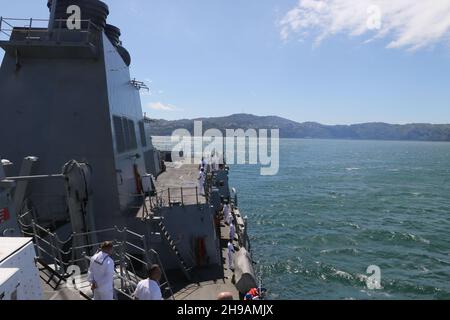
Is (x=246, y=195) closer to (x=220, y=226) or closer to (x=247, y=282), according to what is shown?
(x=220, y=226)

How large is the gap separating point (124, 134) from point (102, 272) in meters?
9.73

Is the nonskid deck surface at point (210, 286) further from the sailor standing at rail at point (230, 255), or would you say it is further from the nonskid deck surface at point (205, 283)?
the sailor standing at rail at point (230, 255)

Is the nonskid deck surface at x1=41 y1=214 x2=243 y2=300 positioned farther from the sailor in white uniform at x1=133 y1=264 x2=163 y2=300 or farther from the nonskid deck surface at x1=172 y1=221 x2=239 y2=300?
the sailor in white uniform at x1=133 y1=264 x2=163 y2=300

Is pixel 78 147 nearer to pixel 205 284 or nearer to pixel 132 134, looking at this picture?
pixel 132 134

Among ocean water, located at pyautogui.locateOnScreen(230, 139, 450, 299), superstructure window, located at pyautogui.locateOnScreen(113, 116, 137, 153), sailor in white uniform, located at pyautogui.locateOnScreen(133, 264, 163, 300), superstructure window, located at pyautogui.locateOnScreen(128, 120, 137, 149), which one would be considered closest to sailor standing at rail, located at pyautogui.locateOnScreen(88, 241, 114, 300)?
sailor in white uniform, located at pyautogui.locateOnScreen(133, 264, 163, 300)

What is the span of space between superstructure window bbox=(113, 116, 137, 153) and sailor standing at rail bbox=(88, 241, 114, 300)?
807 cm

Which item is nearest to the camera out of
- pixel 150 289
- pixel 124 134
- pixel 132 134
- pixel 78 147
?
pixel 150 289

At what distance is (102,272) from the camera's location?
5957mm

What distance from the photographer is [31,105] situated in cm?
1306

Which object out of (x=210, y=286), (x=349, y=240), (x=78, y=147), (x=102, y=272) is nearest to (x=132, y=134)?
(x=78, y=147)

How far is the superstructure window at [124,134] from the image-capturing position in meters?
13.9

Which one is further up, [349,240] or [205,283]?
[205,283]

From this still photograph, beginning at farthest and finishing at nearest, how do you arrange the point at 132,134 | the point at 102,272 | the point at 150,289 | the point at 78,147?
the point at 132,134 → the point at 78,147 → the point at 102,272 → the point at 150,289

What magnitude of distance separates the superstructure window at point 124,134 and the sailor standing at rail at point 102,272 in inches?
318
